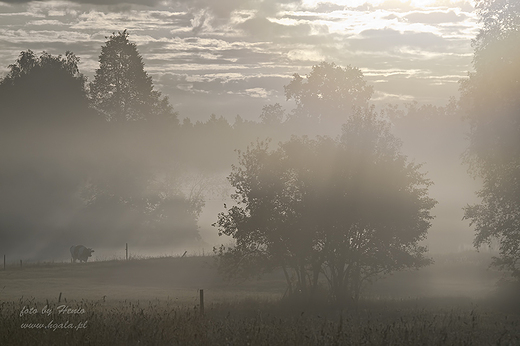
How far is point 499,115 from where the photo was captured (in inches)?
1240

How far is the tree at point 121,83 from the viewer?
6588 cm

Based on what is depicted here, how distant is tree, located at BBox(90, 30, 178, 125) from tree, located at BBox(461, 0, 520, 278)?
42100 millimetres

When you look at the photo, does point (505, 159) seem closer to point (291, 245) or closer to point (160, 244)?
point (291, 245)

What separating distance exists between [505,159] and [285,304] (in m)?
13.6

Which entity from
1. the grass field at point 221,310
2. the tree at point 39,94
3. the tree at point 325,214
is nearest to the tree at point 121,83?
the tree at point 39,94

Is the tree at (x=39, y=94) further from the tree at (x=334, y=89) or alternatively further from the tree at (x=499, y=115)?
the tree at (x=499, y=115)

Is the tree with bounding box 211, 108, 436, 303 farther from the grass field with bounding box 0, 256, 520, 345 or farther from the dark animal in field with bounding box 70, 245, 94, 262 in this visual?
the dark animal in field with bounding box 70, 245, 94, 262

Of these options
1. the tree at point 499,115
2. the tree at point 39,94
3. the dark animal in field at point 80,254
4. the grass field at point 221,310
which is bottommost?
the grass field at point 221,310

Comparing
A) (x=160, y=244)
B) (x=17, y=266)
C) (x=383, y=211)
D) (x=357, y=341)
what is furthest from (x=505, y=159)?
(x=160, y=244)

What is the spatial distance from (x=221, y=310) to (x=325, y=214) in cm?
744

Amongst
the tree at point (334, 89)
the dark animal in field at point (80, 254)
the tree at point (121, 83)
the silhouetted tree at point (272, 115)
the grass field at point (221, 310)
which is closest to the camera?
the grass field at point (221, 310)

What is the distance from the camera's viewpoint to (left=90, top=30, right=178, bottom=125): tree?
6588cm

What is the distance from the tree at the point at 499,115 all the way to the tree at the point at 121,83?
42.1 m

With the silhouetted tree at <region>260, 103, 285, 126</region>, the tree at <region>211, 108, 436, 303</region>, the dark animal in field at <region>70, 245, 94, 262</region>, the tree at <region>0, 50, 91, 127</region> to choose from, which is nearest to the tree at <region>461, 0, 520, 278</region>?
the tree at <region>211, 108, 436, 303</region>
